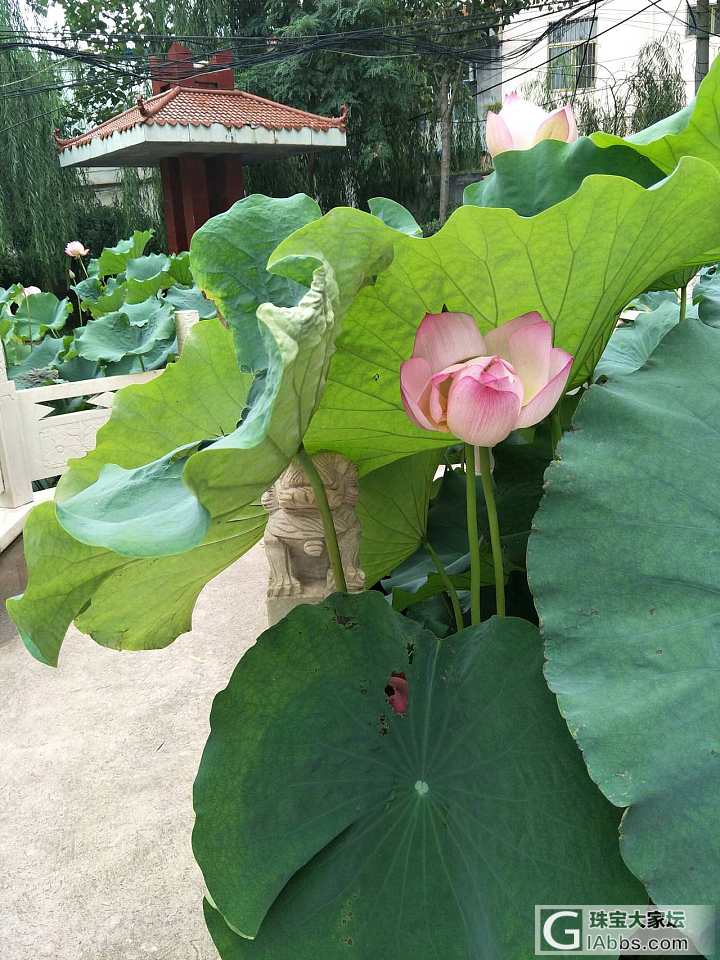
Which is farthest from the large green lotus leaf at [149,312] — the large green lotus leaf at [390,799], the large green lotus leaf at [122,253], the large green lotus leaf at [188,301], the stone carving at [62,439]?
the large green lotus leaf at [390,799]

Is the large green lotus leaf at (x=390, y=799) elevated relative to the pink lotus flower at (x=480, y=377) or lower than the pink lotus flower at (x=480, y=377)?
lower

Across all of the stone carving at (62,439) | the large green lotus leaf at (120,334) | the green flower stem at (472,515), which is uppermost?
the green flower stem at (472,515)

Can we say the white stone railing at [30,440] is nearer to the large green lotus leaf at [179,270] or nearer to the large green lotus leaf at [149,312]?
the large green lotus leaf at [149,312]

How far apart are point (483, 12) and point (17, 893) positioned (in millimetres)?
12859

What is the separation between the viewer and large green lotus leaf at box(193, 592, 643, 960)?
38cm

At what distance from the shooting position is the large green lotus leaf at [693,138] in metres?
0.46

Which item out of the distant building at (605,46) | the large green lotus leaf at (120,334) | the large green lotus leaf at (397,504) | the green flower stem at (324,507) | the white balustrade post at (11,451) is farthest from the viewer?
the distant building at (605,46)

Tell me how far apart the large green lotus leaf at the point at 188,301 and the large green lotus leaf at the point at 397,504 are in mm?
2775

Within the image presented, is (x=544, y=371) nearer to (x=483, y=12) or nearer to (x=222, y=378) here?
(x=222, y=378)

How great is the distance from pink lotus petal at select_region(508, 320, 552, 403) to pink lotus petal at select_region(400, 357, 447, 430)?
0.13 ft

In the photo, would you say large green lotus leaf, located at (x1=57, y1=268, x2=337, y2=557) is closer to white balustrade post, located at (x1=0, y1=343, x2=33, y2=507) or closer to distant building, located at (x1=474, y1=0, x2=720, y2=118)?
white balustrade post, located at (x1=0, y1=343, x2=33, y2=507)

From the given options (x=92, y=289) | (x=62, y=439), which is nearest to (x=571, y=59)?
(x=92, y=289)

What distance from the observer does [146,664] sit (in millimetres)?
2012

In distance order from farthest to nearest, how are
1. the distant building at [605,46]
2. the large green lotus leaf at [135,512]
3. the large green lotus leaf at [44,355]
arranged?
the distant building at [605,46] → the large green lotus leaf at [44,355] → the large green lotus leaf at [135,512]
